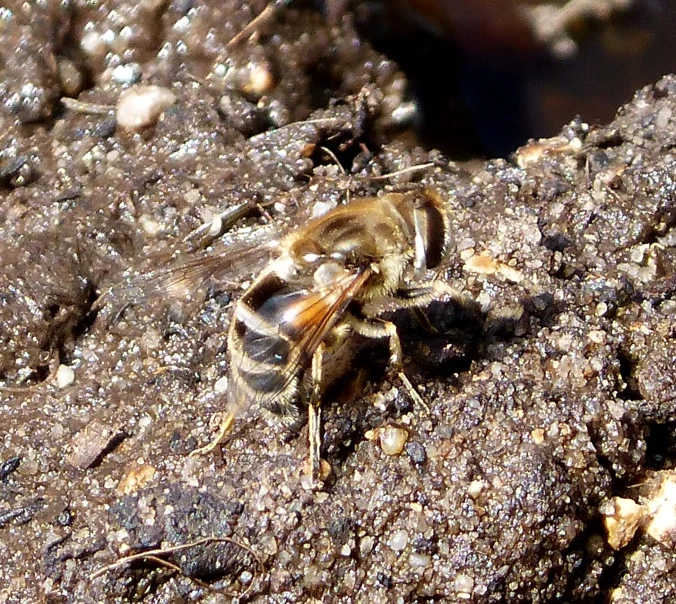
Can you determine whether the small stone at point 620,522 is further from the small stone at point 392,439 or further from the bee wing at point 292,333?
the bee wing at point 292,333

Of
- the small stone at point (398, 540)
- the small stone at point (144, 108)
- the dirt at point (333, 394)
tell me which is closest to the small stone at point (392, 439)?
the dirt at point (333, 394)

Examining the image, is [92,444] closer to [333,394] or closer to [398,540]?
[333,394]

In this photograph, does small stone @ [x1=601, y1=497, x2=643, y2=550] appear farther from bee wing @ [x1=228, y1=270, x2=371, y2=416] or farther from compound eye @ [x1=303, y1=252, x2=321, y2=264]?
compound eye @ [x1=303, y1=252, x2=321, y2=264]

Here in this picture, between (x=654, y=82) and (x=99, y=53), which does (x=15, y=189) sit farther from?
(x=654, y=82)

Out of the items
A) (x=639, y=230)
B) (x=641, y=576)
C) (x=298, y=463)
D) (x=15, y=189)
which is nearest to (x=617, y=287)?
(x=639, y=230)

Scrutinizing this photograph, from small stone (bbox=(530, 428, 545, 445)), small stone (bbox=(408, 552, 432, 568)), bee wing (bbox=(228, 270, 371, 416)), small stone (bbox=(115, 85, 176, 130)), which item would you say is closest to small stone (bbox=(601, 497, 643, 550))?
small stone (bbox=(530, 428, 545, 445))

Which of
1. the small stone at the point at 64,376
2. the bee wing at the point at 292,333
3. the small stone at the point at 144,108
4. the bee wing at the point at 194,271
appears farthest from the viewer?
the small stone at the point at 144,108

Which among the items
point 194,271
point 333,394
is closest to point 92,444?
Result: point 194,271
